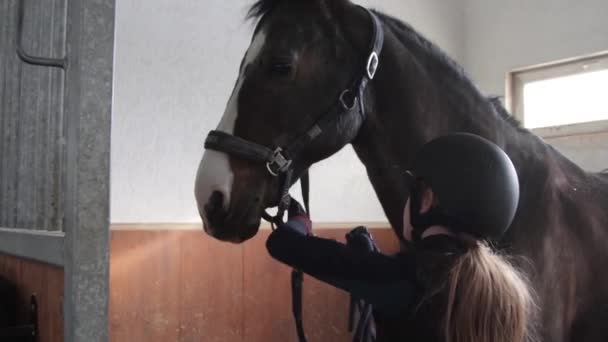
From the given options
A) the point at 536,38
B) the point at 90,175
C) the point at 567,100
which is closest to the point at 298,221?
the point at 90,175

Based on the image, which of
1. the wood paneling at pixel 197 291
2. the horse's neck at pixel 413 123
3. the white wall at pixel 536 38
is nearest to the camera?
the horse's neck at pixel 413 123

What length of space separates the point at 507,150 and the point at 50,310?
933 mm

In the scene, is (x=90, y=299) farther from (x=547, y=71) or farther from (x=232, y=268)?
(x=547, y=71)

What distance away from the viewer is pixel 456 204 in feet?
2.49

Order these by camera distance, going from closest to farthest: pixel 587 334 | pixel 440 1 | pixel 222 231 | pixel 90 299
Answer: pixel 90 299, pixel 222 231, pixel 587 334, pixel 440 1

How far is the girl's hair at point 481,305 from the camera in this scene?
2.29 feet

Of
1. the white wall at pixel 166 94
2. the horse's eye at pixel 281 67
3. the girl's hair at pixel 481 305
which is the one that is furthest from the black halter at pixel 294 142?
the white wall at pixel 166 94

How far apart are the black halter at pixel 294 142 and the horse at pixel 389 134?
0.01 m

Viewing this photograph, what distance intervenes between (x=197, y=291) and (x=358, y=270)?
1.40 m

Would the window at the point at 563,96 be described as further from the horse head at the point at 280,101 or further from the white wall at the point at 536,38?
the horse head at the point at 280,101

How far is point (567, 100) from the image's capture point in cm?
267

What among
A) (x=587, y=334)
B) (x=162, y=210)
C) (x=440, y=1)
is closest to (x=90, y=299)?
(x=587, y=334)

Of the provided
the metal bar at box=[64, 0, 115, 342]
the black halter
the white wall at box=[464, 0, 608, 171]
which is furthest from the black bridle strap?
the white wall at box=[464, 0, 608, 171]

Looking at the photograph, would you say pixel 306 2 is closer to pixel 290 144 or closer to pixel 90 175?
pixel 290 144
